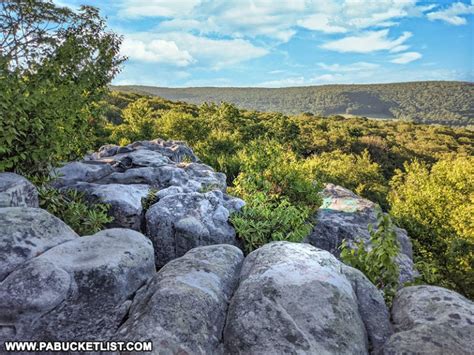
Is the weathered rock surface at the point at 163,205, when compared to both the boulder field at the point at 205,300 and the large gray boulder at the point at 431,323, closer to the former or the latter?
the boulder field at the point at 205,300

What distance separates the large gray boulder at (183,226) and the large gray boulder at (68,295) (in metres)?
4.15

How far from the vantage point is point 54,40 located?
13195 millimetres

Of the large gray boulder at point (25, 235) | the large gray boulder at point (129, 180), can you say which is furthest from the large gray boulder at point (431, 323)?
the large gray boulder at point (129, 180)

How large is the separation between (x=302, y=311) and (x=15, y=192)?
4.96 m

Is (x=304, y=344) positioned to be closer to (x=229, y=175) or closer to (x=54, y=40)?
(x=54, y=40)

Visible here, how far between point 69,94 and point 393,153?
173ft

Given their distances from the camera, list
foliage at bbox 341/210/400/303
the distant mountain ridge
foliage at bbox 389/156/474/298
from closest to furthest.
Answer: foliage at bbox 341/210/400/303, foliage at bbox 389/156/474/298, the distant mountain ridge

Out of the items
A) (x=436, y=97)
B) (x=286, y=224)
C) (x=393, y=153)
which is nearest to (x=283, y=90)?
(x=436, y=97)

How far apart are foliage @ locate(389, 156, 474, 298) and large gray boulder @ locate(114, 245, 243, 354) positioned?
13410mm

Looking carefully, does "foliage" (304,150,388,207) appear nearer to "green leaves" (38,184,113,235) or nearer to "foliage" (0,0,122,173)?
"foliage" (0,0,122,173)

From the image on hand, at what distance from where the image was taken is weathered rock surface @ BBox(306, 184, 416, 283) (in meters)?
12.1

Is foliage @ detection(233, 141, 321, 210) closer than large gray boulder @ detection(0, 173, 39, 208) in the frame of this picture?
No

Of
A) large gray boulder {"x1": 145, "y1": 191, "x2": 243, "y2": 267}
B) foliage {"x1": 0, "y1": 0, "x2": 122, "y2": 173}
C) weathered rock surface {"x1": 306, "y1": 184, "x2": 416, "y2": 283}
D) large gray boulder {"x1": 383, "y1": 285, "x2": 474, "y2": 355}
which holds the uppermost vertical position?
foliage {"x1": 0, "y1": 0, "x2": 122, "y2": 173}

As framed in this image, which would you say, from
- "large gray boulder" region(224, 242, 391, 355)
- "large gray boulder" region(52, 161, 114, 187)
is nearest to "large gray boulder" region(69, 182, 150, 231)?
"large gray boulder" region(52, 161, 114, 187)
